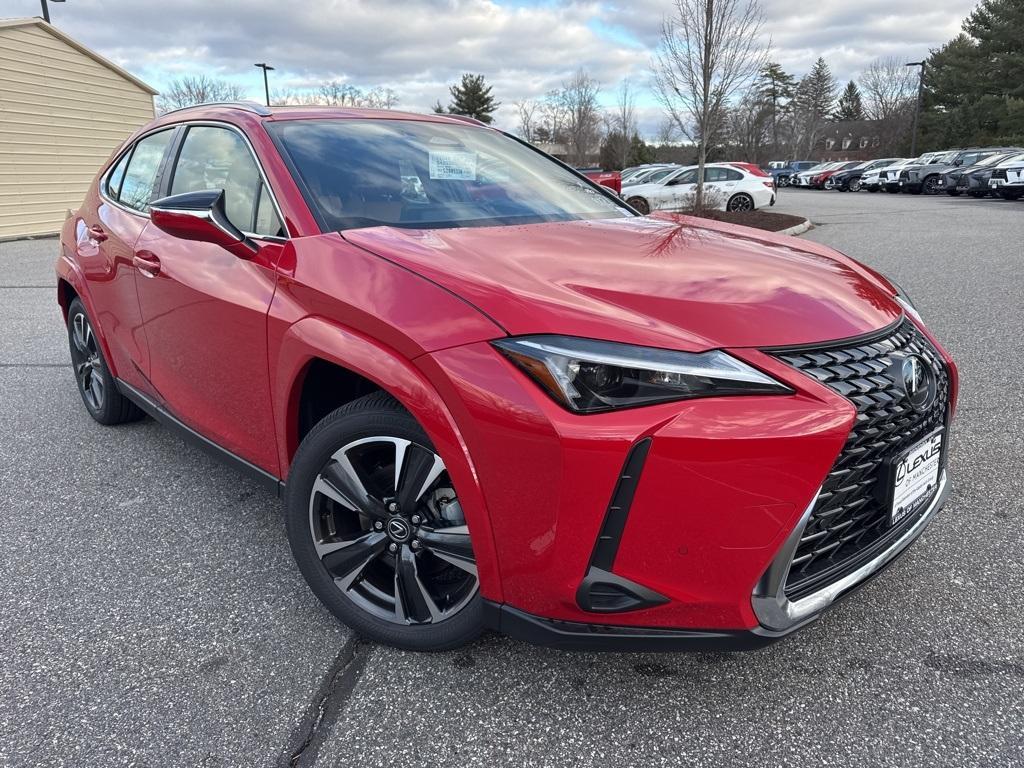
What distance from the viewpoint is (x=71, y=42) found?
54.2 feet

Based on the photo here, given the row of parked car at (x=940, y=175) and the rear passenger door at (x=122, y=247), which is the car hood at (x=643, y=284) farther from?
the row of parked car at (x=940, y=175)

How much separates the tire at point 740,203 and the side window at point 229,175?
1723 cm

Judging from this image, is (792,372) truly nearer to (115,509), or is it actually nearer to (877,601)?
(877,601)

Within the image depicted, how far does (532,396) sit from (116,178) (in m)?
3.20

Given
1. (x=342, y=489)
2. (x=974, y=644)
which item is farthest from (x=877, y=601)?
(x=342, y=489)

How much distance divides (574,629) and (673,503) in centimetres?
41

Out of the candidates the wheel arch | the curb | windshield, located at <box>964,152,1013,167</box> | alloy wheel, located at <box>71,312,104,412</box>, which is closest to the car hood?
the wheel arch

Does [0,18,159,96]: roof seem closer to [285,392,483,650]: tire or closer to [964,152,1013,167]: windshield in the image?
[285,392,483,650]: tire

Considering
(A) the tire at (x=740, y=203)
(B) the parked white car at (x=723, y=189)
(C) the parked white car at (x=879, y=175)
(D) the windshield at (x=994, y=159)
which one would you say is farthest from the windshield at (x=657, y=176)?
(C) the parked white car at (x=879, y=175)

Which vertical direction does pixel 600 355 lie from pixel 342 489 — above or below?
above

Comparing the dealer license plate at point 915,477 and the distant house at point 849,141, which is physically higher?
the distant house at point 849,141

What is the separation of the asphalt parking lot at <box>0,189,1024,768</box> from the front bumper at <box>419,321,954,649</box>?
335 millimetres

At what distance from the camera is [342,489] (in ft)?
6.88

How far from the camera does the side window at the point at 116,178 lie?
3.69m
